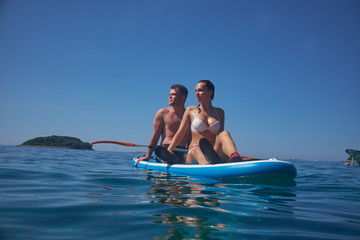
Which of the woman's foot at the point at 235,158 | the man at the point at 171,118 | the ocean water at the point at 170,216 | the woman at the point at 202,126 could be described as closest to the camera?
the ocean water at the point at 170,216

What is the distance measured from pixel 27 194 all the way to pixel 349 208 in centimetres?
382

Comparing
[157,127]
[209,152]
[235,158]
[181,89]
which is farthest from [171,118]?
[235,158]

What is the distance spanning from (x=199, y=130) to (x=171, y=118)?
143 cm

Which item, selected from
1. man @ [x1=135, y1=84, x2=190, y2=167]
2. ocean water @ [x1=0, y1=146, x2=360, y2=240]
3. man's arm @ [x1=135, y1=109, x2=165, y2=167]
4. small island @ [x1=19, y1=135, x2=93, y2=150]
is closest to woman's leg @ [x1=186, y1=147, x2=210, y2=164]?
man @ [x1=135, y1=84, x2=190, y2=167]

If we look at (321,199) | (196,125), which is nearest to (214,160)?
(196,125)

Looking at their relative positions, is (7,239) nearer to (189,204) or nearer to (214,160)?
(189,204)

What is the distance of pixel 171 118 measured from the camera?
5.89 meters

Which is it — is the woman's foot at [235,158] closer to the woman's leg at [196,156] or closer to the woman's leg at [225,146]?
the woman's leg at [225,146]

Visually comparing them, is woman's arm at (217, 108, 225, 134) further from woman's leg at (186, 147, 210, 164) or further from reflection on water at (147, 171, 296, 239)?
reflection on water at (147, 171, 296, 239)

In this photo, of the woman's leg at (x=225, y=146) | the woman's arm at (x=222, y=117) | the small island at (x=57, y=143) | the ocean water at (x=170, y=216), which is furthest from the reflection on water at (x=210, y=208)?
the small island at (x=57, y=143)

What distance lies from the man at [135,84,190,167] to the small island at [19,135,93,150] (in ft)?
270

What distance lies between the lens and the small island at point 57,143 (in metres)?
79.9

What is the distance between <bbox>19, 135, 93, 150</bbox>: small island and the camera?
3147 inches

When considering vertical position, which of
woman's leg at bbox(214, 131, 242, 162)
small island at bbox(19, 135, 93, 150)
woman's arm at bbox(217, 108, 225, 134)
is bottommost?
small island at bbox(19, 135, 93, 150)
